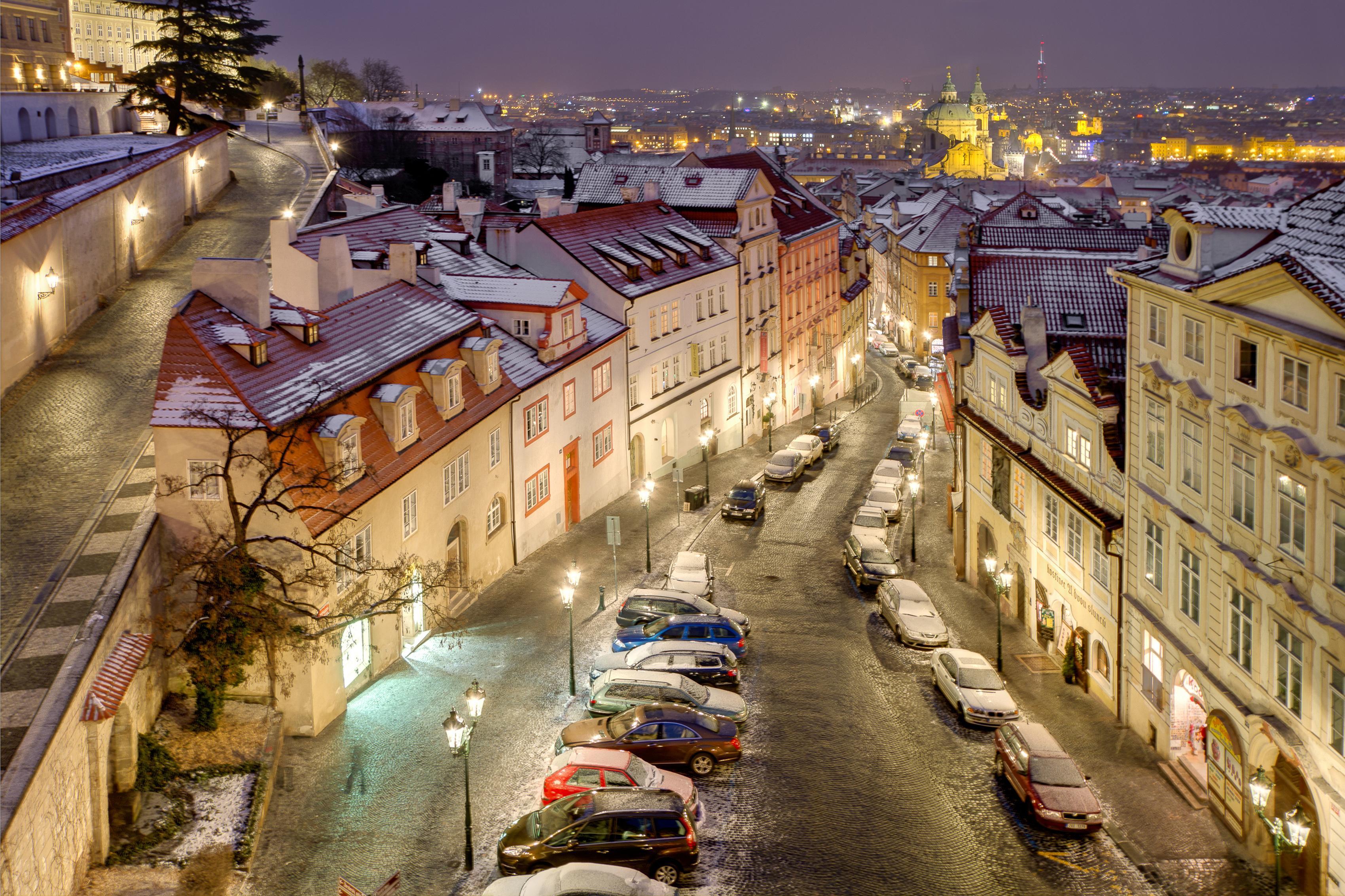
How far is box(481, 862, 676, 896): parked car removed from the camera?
22578 millimetres

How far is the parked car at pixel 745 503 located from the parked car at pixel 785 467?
423cm

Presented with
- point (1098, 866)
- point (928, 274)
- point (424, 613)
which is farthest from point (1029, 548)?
point (928, 274)

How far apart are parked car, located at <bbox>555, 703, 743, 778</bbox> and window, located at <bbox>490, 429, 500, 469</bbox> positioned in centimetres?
1314

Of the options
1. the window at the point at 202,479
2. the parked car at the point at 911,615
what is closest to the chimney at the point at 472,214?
the parked car at the point at 911,615

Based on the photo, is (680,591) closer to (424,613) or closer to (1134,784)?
(424,613)

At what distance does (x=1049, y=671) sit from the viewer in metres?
37.2

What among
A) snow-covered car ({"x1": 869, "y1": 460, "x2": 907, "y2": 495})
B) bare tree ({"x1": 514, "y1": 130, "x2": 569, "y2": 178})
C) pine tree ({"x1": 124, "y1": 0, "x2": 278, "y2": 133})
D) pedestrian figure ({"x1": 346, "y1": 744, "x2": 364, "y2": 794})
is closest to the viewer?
pedestrian figure ({"x1": 346, "y1": 744, "x2": 364, "y2": 794})

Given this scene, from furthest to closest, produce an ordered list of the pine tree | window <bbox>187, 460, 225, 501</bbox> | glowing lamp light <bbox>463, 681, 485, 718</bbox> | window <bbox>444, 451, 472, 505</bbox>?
the pine tree, window <bbox>444, 451, 472, 505</bbox>, window <bbox>187, 460, 225, 501</bbox>, glowing lamp light <bbox>463, 681, 485, 718</bbox>

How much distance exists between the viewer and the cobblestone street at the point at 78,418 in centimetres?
2817

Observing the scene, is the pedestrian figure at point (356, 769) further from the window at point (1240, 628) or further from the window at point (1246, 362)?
the window at point (1246, 362)

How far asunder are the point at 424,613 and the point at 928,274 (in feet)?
230

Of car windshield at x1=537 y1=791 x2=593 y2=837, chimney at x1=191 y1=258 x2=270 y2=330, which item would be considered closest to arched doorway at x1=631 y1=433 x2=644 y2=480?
chimney at x1=191 y1=258 x2=270 y2=330

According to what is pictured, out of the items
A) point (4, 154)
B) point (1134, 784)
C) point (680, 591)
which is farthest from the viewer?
point (4, 154)

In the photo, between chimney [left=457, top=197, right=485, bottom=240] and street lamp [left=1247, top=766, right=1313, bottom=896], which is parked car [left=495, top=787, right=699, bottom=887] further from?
chimney [left=457, top=197, right=485, bottom=240]
